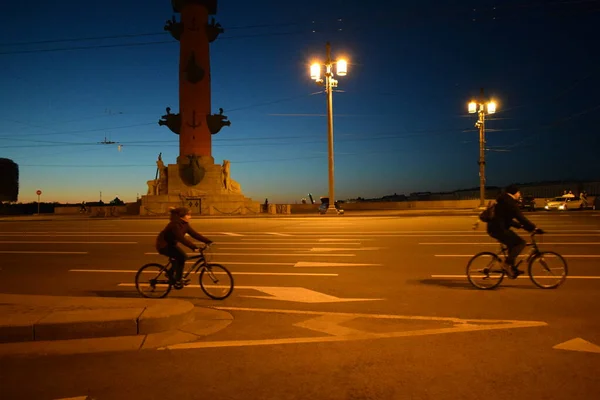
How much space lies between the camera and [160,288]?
8.60 meters

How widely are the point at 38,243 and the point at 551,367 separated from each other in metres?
18.4

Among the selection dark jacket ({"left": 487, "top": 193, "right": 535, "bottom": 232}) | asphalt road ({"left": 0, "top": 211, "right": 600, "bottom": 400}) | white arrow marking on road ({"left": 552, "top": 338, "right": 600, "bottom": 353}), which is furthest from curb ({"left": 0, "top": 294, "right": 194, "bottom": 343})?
dark jacket ({"left": 487, "top": 193, "right": 535, "bottom": 232})

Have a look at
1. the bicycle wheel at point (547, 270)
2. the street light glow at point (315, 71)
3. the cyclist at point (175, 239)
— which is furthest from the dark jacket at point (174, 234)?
the street light glow at point (315, 71)

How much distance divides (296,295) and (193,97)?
37864mm

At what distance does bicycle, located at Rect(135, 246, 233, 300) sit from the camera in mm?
8359

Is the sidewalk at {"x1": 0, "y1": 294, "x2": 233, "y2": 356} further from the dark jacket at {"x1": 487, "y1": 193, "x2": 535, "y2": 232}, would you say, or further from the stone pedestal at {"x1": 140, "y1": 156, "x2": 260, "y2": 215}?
the stone pedestal at {"x1": 140, "y1": 156, "x2": 260, "y2": 215}

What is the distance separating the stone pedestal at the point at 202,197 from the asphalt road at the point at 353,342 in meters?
32.2

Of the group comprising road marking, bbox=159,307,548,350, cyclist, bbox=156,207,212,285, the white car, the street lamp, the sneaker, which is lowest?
road marking, bbox=159,307,548,350

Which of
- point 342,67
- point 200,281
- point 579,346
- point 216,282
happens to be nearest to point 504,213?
point 579,346

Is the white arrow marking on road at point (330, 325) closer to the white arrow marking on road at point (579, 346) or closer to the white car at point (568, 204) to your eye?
the white arrow marking on road at point (579, 346)

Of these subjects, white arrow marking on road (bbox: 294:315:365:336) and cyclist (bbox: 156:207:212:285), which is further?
cyclist (bbox: 156:207:212:285)

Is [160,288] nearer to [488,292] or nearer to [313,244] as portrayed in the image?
[488,292]

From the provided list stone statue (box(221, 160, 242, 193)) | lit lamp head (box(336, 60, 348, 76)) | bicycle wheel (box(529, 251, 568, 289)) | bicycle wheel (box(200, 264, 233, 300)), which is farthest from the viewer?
stone statue (box(221, 160, 242, 193))

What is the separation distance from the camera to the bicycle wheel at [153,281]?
8445 mm
